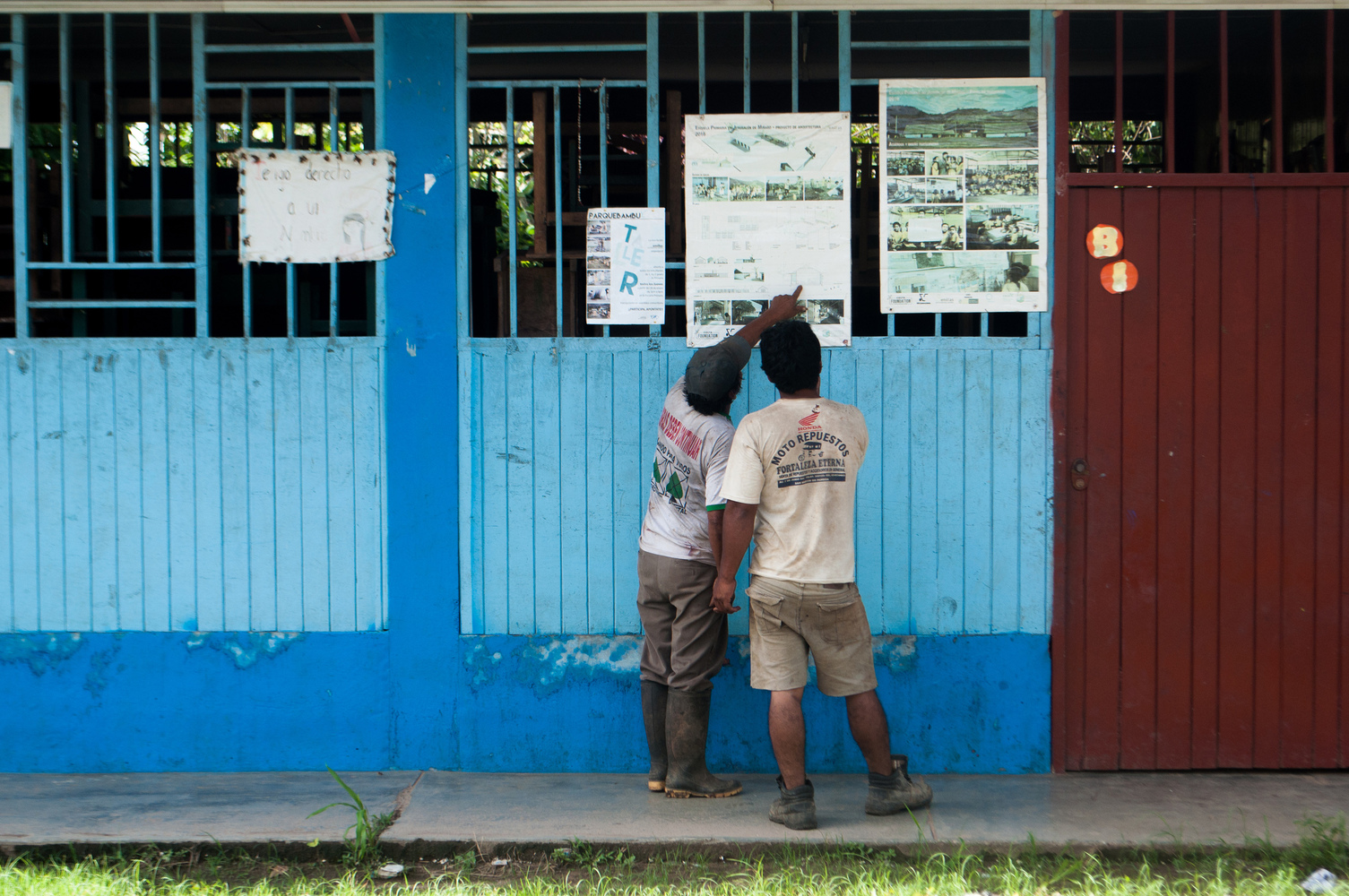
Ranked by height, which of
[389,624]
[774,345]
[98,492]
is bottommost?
[389,624]

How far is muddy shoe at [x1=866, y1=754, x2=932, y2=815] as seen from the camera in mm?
3752

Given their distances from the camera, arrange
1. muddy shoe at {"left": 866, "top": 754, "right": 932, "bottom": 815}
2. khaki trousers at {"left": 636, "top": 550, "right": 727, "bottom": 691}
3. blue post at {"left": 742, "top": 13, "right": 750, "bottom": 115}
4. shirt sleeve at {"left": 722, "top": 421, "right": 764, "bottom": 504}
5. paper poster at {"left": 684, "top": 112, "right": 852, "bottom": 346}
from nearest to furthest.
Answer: shirt sleeve at {"left": 722, "top": 421, "right": 764, "bottom": 504}, muddy shoe at {"left": 866, "top": 754, "right": 932, "bottom": 815}, khaki trousers at {"left": 636, "top": 550, "right": 727, "bottom": 691}, blue post at {"left": 742, "top": 13, "right": 750, "bottom": 115}, paper poster at {"left": 684, "top": 112, "right": 852, "bottom": 346}

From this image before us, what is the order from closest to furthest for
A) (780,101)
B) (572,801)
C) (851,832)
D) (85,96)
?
(851,832), (572,801), (85,96), (780,101)

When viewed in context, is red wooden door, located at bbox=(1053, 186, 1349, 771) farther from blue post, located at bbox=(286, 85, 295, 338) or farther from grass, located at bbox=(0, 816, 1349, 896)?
blue post, located at bbox=(286, 85, 295, 338)

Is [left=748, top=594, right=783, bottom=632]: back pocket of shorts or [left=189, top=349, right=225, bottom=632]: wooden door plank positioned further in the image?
[left=189, top=349, right=225, bottom=632]: wooden door plank

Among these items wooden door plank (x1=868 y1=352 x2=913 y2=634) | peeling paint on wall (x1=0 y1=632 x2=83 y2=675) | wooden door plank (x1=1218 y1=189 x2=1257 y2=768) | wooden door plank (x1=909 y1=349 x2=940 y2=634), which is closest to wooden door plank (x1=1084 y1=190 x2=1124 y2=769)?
wooden door plank (x1=1218 y1=189 x2=1257 y2=768)

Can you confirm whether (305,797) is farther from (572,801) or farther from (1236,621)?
(1236,621)

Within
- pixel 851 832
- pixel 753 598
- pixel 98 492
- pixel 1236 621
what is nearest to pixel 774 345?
pixel 753 598

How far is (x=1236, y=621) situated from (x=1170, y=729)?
0.52 meters

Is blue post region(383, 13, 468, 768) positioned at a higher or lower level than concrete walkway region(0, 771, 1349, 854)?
higher

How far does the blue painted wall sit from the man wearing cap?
0.29m

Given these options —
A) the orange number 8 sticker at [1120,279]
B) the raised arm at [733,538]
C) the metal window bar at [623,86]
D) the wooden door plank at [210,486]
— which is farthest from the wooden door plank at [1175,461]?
the wooden door plank at [210,486]

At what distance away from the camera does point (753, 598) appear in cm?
372

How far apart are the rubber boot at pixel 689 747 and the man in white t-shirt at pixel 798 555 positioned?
295 millimetres
